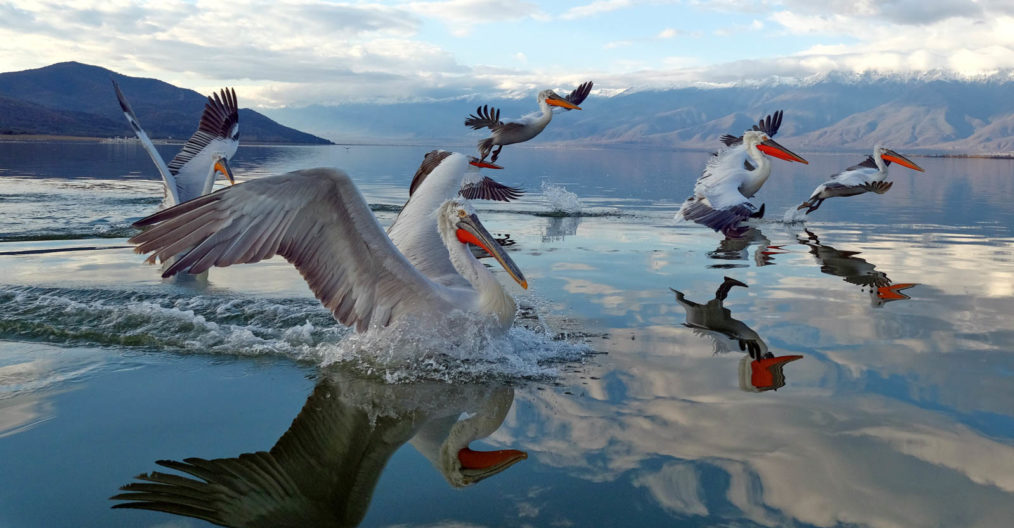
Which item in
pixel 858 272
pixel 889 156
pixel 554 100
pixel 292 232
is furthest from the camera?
pixel 554 100

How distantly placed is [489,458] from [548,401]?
0.96 meters

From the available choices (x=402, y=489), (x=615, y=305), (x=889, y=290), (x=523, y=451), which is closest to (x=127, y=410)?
(x=402, y=489)

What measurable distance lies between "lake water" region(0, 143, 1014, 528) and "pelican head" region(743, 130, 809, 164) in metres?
3.73

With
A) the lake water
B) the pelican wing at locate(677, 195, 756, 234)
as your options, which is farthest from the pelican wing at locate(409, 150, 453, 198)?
the pelican wing at locate(677, 195, 756, 234)

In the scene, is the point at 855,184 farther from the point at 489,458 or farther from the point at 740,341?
the point at 489,458

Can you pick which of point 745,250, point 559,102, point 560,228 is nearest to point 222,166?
point 560,228

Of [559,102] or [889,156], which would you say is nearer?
[889,156]

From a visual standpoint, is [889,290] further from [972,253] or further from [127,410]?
[127,410]

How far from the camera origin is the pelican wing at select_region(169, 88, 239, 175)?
449 inches

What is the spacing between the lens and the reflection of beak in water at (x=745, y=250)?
10263 mm

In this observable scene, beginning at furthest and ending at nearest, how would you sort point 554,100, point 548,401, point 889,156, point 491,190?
1. point 554,100
2. point 889,156
3. point 491,190
4. point 548,401

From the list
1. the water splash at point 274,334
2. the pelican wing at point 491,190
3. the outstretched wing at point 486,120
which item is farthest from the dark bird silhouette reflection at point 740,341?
the outstretched wing at point 486,120

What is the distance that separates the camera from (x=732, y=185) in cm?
1161

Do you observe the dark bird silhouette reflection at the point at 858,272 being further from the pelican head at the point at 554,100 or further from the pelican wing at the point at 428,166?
the pelican head at the point at 554,100
